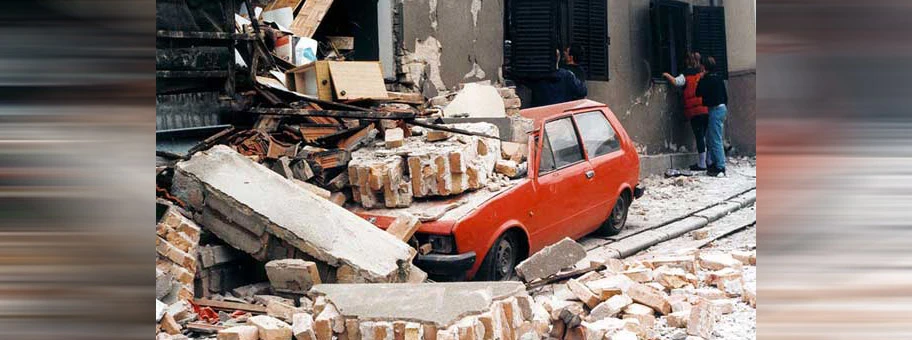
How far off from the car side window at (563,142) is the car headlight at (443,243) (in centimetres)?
177

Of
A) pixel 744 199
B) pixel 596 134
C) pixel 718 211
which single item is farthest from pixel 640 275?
pixel 744 199

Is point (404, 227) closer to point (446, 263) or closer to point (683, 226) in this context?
point (446, 263)

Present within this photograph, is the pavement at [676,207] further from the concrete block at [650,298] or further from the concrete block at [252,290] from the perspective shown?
the concrete block at [252,290]

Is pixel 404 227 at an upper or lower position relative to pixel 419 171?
lower

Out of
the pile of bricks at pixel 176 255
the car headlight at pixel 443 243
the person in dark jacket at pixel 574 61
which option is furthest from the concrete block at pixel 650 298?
the person in dark jacket at pixel 574 61

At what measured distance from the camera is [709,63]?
17031 mm

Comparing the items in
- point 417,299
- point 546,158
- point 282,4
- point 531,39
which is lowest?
point 417,299

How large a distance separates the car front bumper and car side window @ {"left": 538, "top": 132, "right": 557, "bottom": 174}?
59.2 inches

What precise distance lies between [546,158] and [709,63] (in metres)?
9.09

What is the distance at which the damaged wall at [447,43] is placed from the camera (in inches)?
480

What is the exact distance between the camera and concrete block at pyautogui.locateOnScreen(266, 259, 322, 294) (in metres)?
6.79

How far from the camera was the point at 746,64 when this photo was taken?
1825 centimetres

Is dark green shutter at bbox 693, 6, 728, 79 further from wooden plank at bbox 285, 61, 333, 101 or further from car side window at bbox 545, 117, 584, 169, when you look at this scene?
wooden plank at bbox 285, 61, 333, 101

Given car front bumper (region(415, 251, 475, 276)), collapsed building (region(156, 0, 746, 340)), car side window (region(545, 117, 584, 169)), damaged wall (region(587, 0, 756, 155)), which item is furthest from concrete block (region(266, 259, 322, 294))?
damaged wall (region(587, 0, 756, 155))
